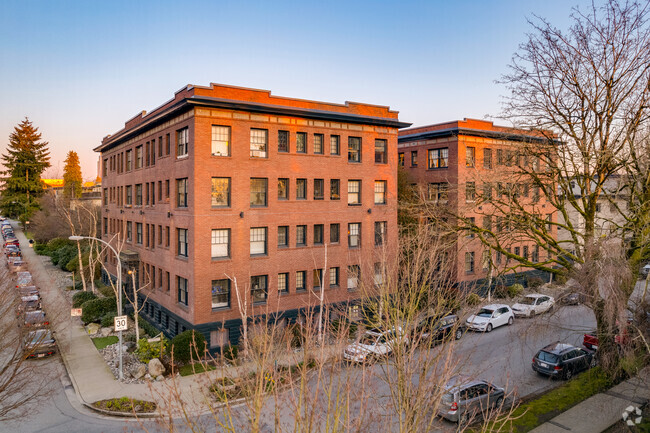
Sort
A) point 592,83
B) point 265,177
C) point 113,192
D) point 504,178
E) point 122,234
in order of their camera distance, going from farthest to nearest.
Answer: point 113,192 → point 122,234 → point 265,177 → point 504,178 → point 592,83

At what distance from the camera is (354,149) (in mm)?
31016

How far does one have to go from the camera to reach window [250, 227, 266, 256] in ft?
87.2

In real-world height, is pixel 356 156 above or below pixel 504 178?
above

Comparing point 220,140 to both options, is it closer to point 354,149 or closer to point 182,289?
point 182,289

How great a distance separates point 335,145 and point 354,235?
6.47m

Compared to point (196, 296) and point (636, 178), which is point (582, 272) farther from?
point (196, 296)

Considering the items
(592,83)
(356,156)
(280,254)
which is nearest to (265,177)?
(280,254)

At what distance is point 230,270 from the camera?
25.4 metres

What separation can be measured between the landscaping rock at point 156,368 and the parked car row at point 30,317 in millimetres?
4976

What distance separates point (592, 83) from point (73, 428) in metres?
24.9

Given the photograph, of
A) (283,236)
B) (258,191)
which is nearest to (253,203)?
(258,191)

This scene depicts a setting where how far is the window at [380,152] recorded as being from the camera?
106ft

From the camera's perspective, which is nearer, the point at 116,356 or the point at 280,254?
the point at 116,356

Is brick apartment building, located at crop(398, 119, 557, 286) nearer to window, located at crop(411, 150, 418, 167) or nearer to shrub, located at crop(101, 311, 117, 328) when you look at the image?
window, located at crop(411, 150, 418, 167)
